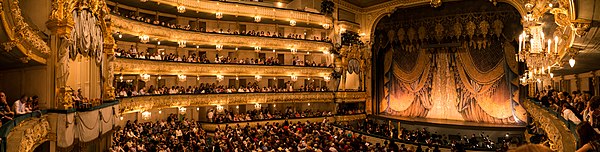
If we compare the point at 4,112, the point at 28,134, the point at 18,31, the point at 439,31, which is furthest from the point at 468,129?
the point at 4,112

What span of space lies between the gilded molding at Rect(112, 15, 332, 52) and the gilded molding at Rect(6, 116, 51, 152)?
398 inches

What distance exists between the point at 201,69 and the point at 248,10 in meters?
5.86

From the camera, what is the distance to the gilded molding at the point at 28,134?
8.04 meters

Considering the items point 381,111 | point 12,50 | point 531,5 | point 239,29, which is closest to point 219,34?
point 239,29

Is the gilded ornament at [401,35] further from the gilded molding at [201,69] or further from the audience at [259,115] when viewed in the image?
A: the audience at [259,115]

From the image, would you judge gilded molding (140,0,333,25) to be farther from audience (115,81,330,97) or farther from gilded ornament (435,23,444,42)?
gilded ornament (435,23,444,42)

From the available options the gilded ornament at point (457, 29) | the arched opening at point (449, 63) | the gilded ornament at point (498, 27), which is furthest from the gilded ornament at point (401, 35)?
the gilded ornament at point (498, 27)

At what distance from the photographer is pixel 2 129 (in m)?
7.10

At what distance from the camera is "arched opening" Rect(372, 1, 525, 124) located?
30703mm

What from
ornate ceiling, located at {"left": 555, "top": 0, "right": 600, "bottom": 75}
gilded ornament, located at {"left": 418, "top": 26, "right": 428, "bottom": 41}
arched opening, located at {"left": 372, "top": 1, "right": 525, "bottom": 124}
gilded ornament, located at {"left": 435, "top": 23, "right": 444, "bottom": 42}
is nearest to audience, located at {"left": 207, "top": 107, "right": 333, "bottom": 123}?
arched opening, located at {"left": 372, "top": 1, "right": 525, "bottom": 124}

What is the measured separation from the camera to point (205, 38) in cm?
2856

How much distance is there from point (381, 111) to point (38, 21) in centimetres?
3035

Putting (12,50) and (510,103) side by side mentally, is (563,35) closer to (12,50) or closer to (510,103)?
(12,50)

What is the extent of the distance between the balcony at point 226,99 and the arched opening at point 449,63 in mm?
3890
